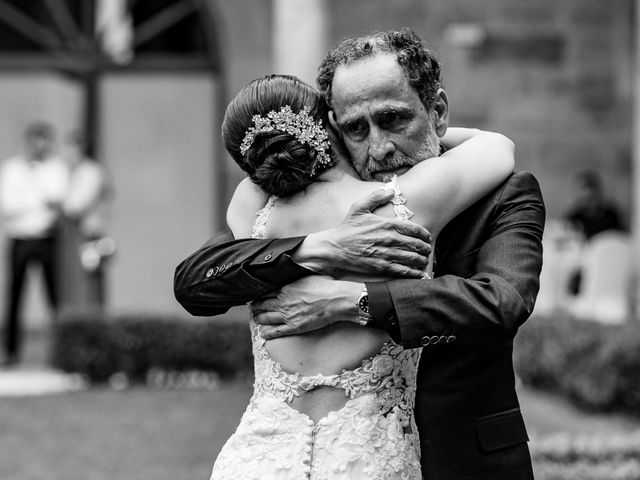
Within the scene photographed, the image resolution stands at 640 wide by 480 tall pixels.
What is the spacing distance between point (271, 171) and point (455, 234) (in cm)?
47

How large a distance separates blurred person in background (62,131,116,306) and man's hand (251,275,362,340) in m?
8.14

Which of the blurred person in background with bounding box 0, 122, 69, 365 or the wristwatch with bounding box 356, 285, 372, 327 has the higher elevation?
the blurred person in background with bounding box 0, 122, 69, 365

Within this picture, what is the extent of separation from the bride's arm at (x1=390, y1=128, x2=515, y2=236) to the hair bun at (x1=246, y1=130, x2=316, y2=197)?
0.20 meters

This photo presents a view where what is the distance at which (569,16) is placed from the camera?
1238 centimetres

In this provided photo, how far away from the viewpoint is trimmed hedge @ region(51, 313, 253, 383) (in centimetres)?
949

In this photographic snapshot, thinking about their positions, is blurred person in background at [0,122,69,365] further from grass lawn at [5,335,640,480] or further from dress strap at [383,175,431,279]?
dress strap at [383,175,431,279]

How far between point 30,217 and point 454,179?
813 cm

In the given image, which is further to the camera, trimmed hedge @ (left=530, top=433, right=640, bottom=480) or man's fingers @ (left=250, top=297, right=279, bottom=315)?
trimmed hedge @ (left=530, top=433, right=640, bottom=480)

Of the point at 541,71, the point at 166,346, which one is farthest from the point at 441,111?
the point at 541,71

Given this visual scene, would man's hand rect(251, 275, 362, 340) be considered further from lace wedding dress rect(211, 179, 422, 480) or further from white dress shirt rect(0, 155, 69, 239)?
white dress shirt rect(0, 155, 69, 239)

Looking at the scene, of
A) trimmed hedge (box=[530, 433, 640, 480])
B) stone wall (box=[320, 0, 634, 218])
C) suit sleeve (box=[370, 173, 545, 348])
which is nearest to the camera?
suit sleeve (box=[370, 173, 545, 348])

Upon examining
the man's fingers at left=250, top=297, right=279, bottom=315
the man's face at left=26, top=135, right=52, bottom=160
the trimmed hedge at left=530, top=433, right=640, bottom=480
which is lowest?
the trimmed hedge at left=530, top=433, right=640, bottom=480

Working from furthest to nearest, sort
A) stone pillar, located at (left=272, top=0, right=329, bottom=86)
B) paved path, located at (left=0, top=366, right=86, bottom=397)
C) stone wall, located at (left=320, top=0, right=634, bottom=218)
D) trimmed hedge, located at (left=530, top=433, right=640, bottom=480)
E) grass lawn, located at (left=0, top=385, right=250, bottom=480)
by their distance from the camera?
1. stone wall, located at (left=320, top=0, right=634, bottom=218)
2. stone pillar, located at (left=272, top=0, right=329, bottom=86)
3. paved path, located at (left=0, top=366, right=86, bottom=397)
4. grass lawn, located at (left=0, top=385, right=250, bottom=480)
5. trimmed hedge, located at (left=530, top=433, right=640, bottom=480)

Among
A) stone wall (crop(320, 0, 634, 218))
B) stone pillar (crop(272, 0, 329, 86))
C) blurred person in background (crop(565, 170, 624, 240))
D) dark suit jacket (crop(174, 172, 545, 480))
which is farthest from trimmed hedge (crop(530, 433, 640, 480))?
stone wall (crop(320, 0, 634, 218))
